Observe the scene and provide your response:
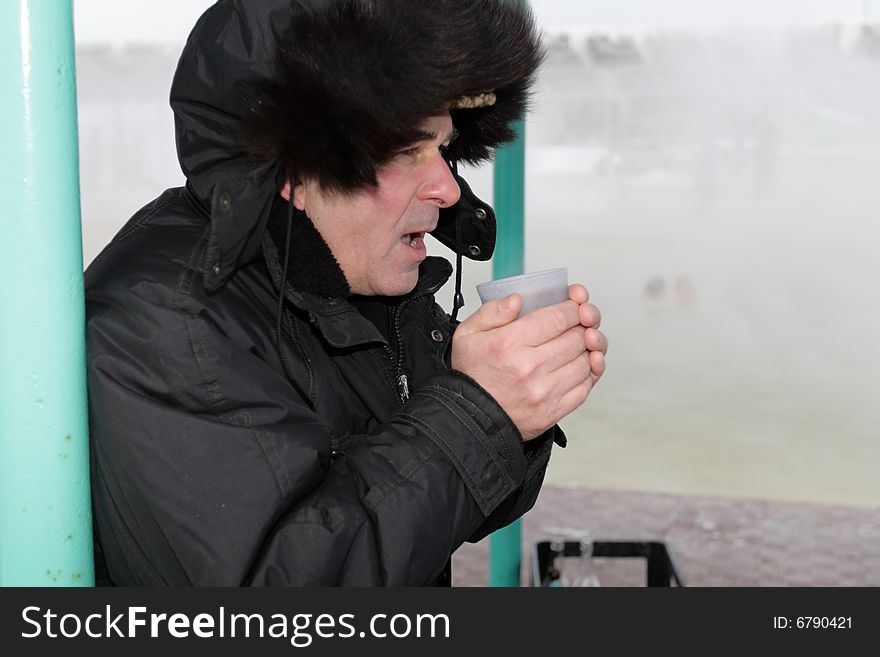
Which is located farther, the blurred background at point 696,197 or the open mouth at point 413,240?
the blurred background at point 696,197

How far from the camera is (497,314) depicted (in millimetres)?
1254

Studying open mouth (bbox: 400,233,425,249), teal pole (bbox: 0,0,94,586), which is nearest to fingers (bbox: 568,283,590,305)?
open mouth (bbox: 400,233,425,249)

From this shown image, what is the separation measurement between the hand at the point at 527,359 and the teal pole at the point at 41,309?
0.44 m

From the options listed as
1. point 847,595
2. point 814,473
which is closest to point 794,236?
point 814,473

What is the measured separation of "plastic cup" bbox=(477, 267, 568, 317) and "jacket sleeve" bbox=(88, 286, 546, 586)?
0.17 m

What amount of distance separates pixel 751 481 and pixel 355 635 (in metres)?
5.04

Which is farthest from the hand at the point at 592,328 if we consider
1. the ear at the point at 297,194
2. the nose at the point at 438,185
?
the ear at the point at 297,194

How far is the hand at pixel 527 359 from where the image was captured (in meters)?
1.22

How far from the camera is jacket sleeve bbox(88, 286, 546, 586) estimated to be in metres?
1.09

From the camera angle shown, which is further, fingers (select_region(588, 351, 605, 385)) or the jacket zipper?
the jacket zipper

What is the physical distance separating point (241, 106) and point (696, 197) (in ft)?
31.0

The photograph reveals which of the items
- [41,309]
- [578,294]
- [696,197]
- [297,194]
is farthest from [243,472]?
[696,197]

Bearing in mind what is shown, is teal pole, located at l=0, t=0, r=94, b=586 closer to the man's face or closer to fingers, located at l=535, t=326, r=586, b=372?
the man's face

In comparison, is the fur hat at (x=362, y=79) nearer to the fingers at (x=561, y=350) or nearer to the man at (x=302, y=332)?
the man at (x=302, y=332)
